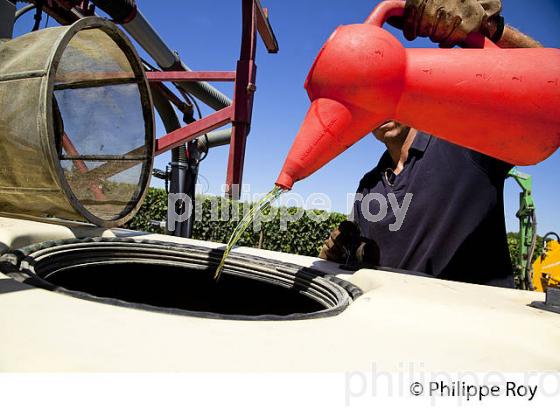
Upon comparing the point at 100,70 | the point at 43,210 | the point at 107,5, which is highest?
the point at 107,5

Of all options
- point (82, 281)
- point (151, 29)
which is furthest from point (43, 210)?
point (151, 29)

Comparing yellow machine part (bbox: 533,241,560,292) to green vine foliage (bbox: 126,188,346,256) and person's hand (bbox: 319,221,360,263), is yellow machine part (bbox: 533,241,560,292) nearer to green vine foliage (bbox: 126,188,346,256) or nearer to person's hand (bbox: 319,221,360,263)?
person's hand (bbox: 319,221,360,263)

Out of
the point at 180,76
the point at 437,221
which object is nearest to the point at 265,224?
the point at 180,76

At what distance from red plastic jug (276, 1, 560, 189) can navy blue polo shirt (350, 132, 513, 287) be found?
0.91 meters

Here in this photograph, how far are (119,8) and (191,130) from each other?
966 mm

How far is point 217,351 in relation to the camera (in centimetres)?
54

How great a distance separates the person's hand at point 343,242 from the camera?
1.79 metres

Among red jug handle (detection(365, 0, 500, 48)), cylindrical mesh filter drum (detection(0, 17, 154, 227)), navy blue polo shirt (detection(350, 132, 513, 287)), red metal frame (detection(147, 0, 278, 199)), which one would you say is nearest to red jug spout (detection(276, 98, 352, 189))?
red jug handle (detection(365, 0, 500, 48))

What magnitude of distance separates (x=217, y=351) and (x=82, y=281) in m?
1.25

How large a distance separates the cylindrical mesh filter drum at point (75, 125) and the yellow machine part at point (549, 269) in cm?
424

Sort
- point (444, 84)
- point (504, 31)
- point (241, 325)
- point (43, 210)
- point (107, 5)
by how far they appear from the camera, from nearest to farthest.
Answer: point (241, 325)
point (444, 84)
point (504, 31)
point (43, 210)
point (107, 5)

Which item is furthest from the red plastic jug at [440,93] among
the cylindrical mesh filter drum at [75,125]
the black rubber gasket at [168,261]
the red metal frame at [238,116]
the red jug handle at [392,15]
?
the red metal frame at [238,116]

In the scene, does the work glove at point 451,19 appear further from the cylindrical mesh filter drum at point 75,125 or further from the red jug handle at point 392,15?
the cylindrical mesh filter drum at point 75,125

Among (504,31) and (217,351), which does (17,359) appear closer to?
(217,351)
